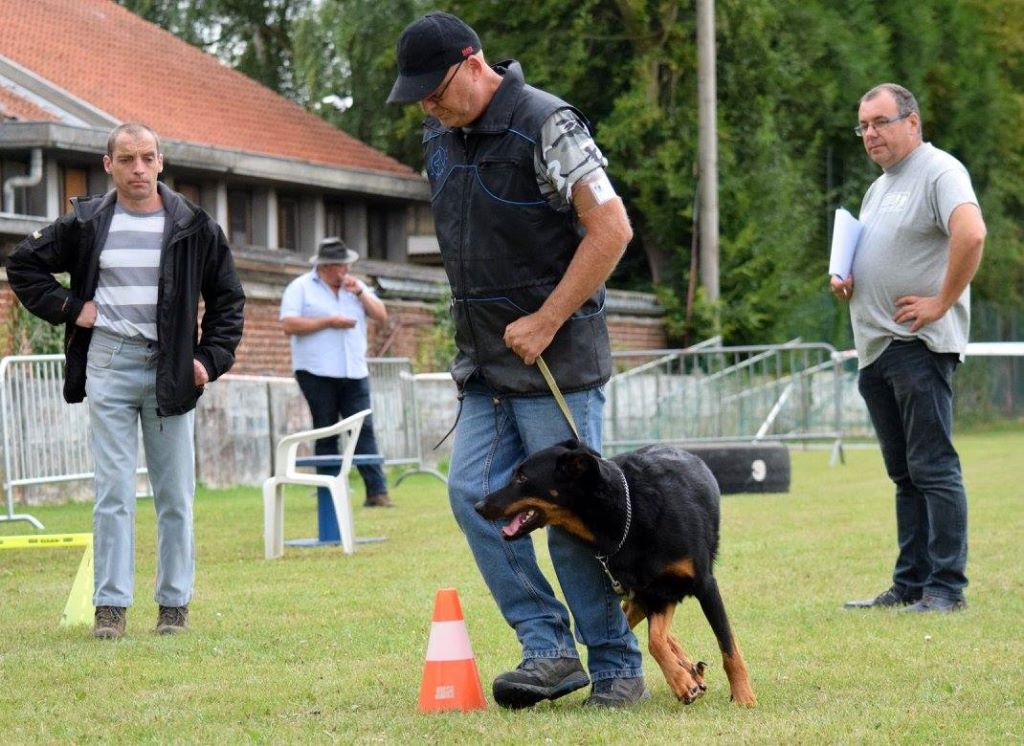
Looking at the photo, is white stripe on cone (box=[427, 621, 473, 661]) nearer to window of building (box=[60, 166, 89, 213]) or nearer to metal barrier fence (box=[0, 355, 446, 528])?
metal barrier fence (box=[0, 355, 446, 528])

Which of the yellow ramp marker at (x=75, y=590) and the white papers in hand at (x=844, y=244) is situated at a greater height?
the white papers in hand at (x=844, y=244)

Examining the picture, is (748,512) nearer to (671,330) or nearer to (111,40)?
(671,330)

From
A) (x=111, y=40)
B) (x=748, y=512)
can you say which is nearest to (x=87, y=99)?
(x=111, y=40)

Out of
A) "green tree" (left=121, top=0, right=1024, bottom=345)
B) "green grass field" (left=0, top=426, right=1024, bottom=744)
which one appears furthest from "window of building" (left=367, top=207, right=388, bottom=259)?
"green grass field" (left=0, top=426, right=1024, bottom=744)

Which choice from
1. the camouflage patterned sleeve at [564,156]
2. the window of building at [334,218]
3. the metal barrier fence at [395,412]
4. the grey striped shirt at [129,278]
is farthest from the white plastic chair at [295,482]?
the window of building at [334,218]

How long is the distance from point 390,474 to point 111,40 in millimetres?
15641

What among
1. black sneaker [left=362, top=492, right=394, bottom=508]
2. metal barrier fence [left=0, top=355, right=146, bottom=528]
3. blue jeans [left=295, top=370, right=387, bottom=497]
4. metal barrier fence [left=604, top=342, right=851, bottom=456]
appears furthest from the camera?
metal barrier fence [left=604, top=342, right=851, bottom=456]

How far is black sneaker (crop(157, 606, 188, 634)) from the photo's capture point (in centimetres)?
711

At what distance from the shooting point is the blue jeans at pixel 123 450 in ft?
23.0

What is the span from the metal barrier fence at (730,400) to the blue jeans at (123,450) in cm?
1338

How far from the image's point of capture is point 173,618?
23.5 ft

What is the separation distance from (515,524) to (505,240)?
2.88ft

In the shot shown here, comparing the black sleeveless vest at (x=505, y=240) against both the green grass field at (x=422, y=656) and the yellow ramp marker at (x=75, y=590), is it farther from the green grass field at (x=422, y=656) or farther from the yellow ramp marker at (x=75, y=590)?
the yellow ramp marker at (x=75, y=590)

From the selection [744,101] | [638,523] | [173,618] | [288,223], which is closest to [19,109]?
[288,223]
